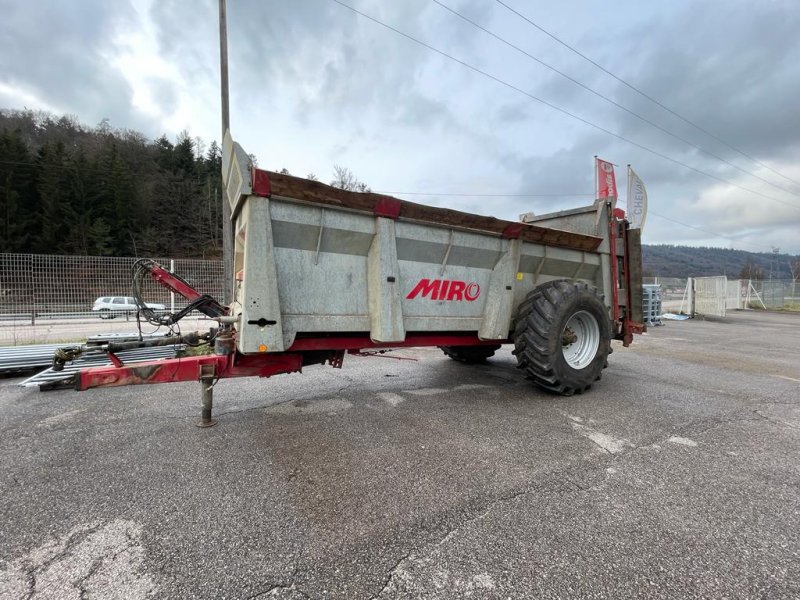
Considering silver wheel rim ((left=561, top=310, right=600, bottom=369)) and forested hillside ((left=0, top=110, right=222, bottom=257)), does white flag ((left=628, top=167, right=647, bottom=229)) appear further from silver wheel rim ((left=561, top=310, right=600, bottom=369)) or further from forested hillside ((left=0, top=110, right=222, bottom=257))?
forested hillside ((left=0, top=110, right=222, bottom=257))

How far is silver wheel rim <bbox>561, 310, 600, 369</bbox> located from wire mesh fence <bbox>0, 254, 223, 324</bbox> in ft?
23.0

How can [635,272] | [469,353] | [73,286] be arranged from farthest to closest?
[73,286]
[469,353]
[635,272]

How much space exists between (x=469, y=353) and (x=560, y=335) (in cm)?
229

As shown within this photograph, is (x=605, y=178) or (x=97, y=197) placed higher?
(x=97, y=197)

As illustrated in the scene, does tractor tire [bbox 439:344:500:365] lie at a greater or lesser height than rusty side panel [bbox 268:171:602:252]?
lesser

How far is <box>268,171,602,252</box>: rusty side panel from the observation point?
3.20 meters

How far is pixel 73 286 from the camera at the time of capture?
30.1ft

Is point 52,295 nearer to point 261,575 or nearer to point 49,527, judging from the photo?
point 49,527

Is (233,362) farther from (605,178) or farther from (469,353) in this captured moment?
(605,178)

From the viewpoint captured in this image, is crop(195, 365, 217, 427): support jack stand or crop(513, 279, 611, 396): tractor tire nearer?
crop(195, 365, 217, 427): support jack stand

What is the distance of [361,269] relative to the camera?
3.68m

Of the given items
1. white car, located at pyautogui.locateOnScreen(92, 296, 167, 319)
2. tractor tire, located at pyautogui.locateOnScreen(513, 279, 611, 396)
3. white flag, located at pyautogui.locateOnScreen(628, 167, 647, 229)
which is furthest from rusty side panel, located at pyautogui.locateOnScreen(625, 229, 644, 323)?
white car, located at pyautogui.locateOnScreen(92, 296, 167, 319)

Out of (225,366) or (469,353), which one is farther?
(469,353)


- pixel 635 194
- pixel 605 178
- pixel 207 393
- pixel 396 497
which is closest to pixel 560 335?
pixel 396 497
